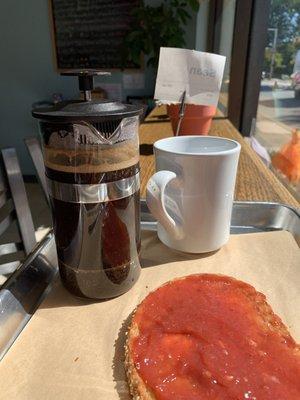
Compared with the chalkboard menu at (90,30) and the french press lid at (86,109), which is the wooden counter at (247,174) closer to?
the french press lid at (86,109)

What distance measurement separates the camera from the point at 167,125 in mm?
1499

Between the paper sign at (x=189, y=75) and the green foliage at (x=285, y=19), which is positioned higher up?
the green foliage at (x=285, y=19)

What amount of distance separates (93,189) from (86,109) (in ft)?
0.29

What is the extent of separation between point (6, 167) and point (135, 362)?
77 cm

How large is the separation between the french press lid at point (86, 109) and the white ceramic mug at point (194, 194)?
110 mm

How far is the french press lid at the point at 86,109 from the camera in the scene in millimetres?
344

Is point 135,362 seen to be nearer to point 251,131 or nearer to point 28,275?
point 28,275

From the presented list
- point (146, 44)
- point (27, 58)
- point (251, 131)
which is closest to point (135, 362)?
point (251, 131)

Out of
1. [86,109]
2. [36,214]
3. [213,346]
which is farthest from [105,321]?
[36,214]

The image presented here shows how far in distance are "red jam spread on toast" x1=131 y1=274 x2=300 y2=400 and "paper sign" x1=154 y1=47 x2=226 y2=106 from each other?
1.70ft

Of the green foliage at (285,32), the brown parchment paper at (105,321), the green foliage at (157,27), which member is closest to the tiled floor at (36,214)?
the green foliage at (157,27)

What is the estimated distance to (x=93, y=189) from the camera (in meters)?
0.38

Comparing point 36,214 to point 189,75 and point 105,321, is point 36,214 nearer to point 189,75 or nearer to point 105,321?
point 189,75

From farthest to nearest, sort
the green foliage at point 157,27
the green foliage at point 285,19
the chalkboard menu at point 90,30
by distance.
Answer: the chalkboard menu at point 90,30 < the green foliage at point 157,27 < the green foliage at point 285,19
